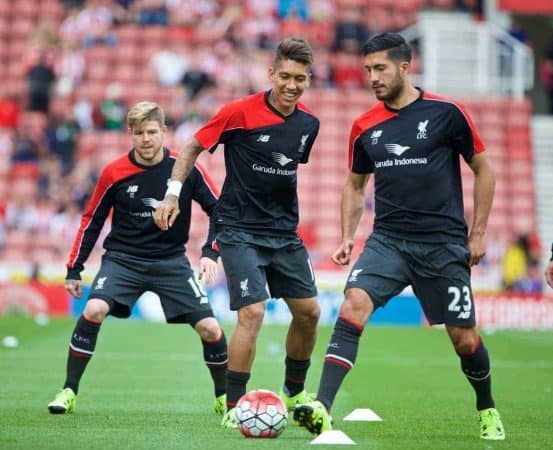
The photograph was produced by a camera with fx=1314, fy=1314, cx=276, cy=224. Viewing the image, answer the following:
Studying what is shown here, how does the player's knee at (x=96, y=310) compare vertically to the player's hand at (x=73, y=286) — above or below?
below

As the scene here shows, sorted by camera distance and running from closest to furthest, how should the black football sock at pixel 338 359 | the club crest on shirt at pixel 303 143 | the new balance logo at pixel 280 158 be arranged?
the black football sock at pixel 338 359 → the new balance logo at pixel 280 158 → the club crest on shirt at pixel 303 143

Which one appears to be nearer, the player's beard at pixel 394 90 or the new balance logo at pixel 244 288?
the player's beard at pixel 394 90

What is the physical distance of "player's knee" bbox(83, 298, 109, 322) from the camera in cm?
934

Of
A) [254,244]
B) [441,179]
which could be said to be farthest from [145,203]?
[441,179]

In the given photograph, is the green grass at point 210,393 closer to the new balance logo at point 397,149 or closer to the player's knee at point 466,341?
the player's knee at point 466,341

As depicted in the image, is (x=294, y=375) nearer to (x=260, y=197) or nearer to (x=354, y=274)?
(x=260, y=197)

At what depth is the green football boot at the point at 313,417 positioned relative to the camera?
7.32 meters

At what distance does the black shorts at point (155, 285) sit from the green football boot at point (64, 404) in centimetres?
70

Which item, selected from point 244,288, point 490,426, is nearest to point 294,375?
point 244,288

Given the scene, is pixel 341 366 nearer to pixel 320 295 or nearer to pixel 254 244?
pixel 254 244

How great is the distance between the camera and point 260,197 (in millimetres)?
8648

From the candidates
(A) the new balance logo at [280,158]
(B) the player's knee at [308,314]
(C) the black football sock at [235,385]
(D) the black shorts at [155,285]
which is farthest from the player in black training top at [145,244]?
(A) the new balance logo at [280,158]

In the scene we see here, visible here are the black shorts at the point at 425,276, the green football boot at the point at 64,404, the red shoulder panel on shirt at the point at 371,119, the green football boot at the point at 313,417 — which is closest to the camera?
the green football boot at the point at 313,417

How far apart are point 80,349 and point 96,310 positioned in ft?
0.99
